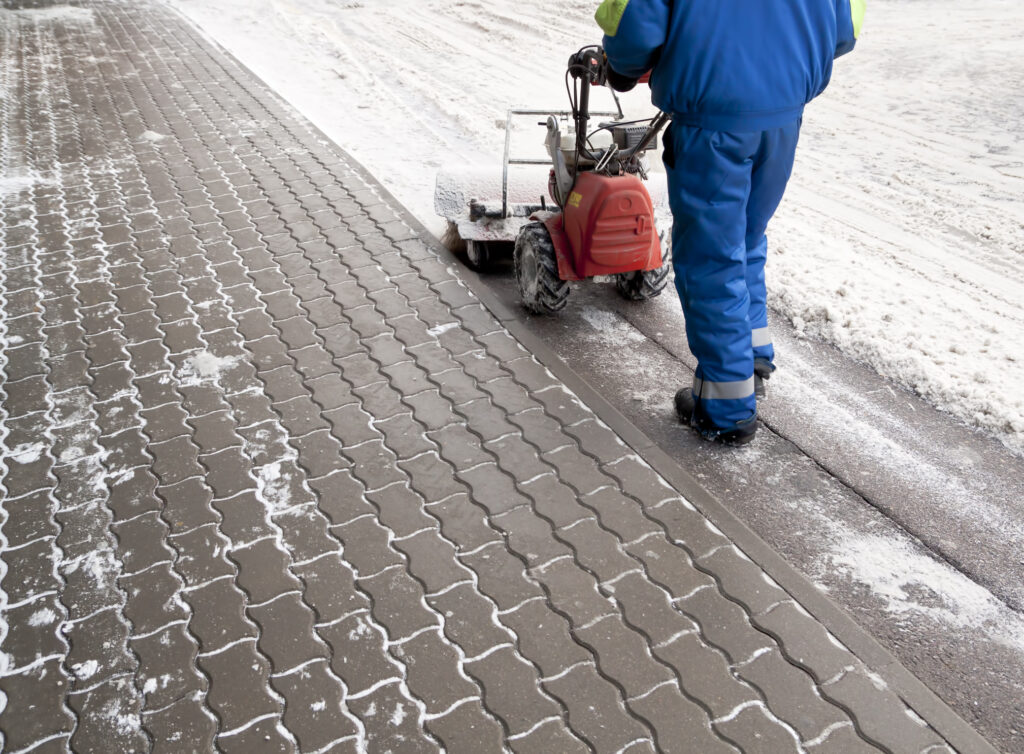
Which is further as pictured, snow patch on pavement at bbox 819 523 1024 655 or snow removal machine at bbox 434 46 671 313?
snow removal machine at bbox 434 46 671 313

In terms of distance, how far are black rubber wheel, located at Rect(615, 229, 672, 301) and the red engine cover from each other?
1.26 feet

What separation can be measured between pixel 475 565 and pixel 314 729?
Result: 0.76 m

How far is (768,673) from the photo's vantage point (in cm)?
248

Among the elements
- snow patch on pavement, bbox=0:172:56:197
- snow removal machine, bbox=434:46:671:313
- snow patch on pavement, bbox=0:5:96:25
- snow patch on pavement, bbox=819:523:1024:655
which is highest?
snow removal machine, bbox=434:46:671:313

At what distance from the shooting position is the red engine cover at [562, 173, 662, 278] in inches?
150

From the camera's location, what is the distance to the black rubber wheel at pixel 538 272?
416 cm

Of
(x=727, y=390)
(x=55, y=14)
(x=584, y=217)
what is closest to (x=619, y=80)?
(x=584, y=217)

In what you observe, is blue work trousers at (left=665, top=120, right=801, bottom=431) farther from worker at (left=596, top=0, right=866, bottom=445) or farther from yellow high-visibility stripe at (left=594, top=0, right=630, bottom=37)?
yellow high-visibility stripe at (left=594, top=0, right=630, bottom=37)

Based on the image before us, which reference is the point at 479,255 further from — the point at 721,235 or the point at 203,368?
the point at 721,235

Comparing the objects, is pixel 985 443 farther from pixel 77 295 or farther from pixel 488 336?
pixel 77 295

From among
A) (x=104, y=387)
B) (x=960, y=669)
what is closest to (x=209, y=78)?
(x=104, y=387)

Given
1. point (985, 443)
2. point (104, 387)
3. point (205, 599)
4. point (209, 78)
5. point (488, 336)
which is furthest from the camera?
point (209, 78)

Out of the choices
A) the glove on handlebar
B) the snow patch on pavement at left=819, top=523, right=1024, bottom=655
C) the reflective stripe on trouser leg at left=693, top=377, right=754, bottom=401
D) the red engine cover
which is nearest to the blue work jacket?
the glove on handlebar

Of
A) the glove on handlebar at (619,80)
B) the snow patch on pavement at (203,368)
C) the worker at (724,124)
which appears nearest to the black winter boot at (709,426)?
the worker at (724,124)
